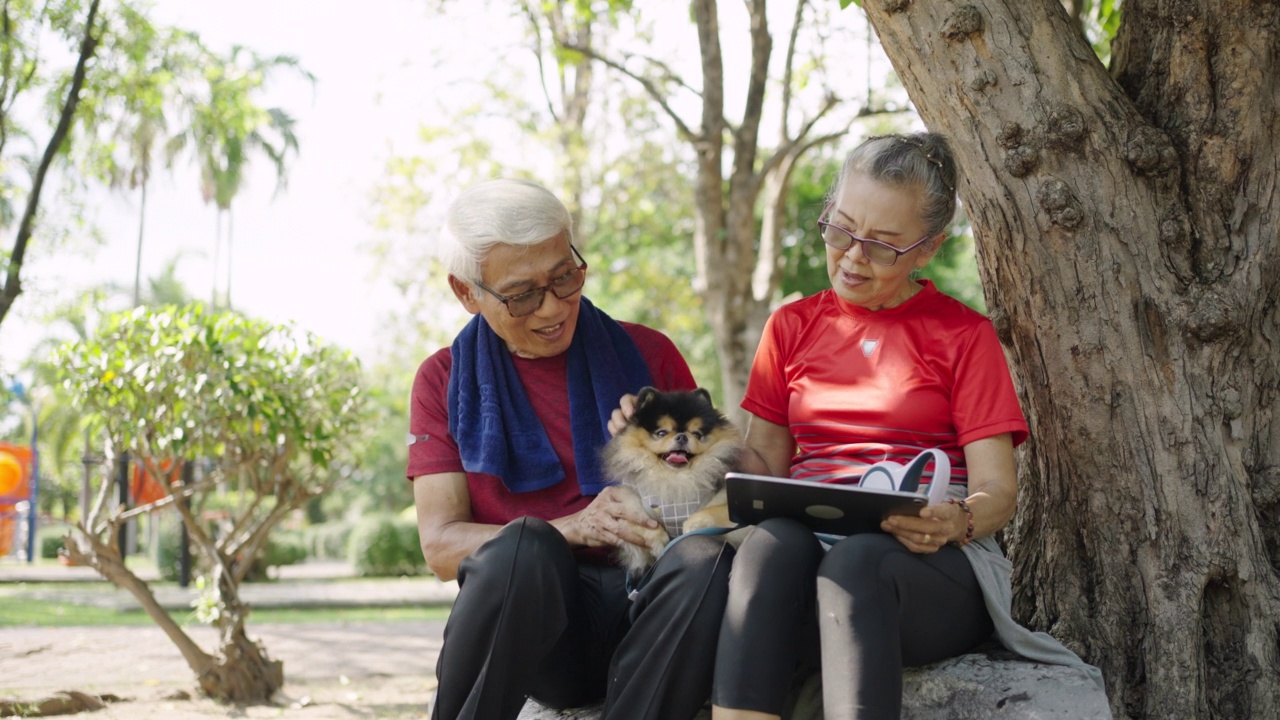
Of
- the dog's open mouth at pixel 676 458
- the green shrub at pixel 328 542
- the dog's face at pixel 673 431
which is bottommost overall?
the green shrub at pixel 328 542

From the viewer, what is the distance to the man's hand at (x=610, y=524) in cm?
289

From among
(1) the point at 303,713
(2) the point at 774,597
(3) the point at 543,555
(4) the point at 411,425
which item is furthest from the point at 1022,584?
(1) the point at 303,713

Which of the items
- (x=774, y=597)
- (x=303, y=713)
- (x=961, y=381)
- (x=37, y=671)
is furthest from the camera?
(x=37, y=671)

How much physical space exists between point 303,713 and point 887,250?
4.88 m

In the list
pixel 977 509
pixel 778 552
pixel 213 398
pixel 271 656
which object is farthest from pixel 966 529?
pixel 271 656

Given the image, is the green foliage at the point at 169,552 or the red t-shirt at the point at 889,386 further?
the green foliage at the point at 169,552

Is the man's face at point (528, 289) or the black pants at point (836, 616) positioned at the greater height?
the man's face at point (528, 289)

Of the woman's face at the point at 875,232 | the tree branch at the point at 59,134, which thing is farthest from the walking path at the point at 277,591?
the woman's face at the point at 875,232

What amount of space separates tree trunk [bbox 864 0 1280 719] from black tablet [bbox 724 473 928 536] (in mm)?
1016

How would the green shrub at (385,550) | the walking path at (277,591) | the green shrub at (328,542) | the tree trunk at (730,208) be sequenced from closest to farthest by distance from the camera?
1. the tree trunk at (730,208)
2. the walking path at (277,591)
3. the green shrub at (385,550)
4. the green shrub at (328,542)

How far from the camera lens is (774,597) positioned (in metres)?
2.48

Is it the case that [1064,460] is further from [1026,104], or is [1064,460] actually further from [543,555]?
[543,555]

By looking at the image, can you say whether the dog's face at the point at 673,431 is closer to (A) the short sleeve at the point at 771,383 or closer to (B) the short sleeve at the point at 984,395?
(A) the short sleeve at the point at 771,383

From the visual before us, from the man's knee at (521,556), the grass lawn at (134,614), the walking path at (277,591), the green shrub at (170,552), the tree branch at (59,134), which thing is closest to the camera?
the man's knee at (521,556)
